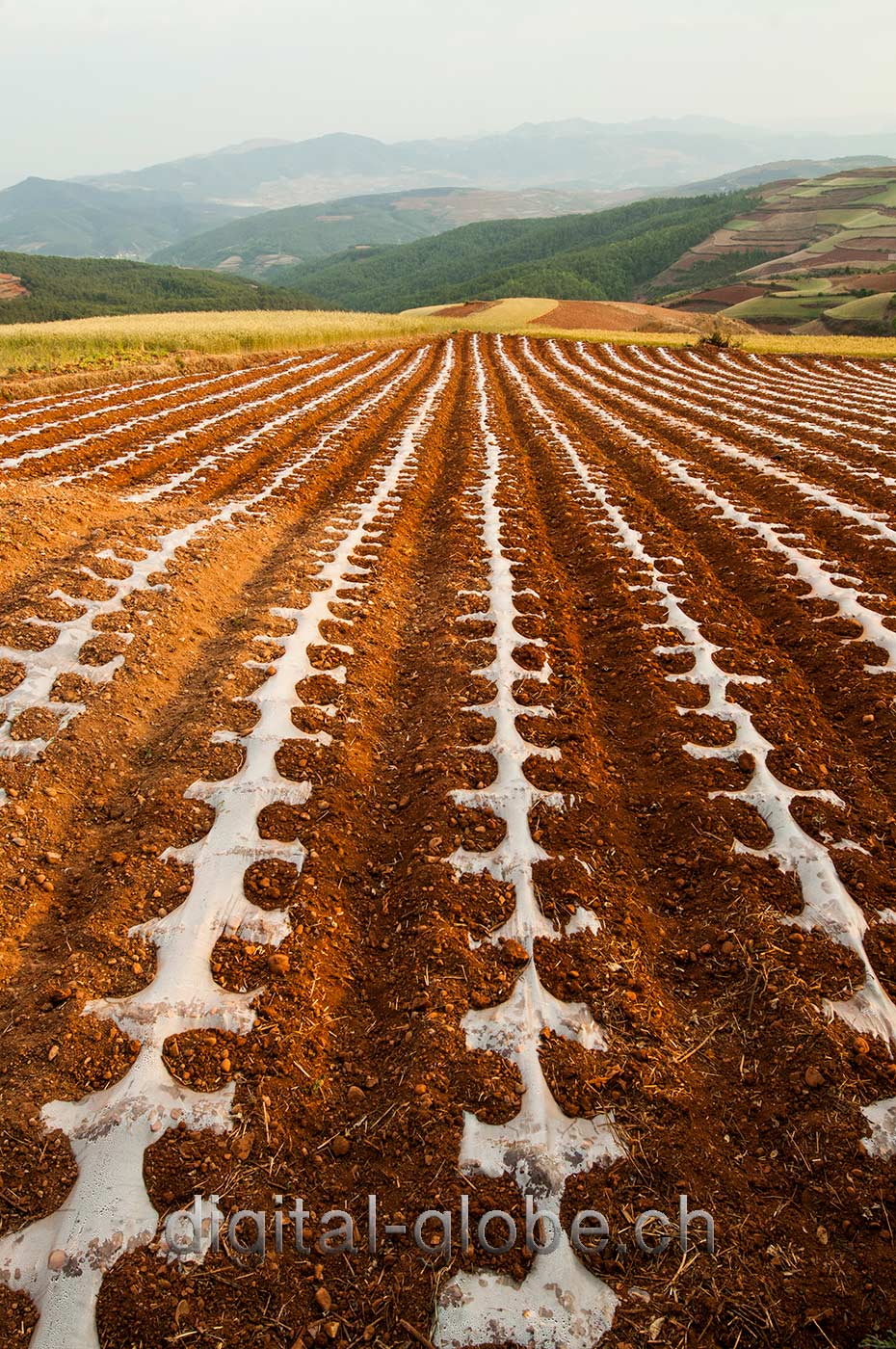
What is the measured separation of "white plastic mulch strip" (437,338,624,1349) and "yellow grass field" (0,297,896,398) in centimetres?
1920

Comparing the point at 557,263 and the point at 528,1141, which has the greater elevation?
the point at 557,263

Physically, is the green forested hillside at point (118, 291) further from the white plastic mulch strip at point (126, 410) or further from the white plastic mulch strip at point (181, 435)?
the white plastic mulch strip at point (181, 435)

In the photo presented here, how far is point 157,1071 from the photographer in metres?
2.54

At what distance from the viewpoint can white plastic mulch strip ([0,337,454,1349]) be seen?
2.04 m

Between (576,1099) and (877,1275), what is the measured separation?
103cm

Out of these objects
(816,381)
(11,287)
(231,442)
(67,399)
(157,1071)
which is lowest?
(157,1071)

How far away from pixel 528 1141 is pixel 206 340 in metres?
27.5

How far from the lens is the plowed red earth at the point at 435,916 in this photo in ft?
6.84

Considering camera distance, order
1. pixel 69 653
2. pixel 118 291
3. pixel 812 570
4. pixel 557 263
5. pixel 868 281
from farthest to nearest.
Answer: pixel 557 263
pixel 118 291
pixel 868 281
pixel 812 570
pixel 69 653

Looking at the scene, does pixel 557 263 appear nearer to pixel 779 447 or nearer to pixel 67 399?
pixel 67 399

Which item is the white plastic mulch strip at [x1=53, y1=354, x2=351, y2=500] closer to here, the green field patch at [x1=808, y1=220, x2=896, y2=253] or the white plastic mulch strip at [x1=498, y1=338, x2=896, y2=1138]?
the white plastic mulch strip at [x1=498, y1=338, x2=896, y2=1138]

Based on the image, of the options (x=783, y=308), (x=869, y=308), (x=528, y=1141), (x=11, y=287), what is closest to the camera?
(x=528, y=1141)

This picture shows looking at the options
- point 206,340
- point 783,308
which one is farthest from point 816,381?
point 783,308

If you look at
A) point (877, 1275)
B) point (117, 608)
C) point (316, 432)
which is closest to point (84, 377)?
point (316, 432)
